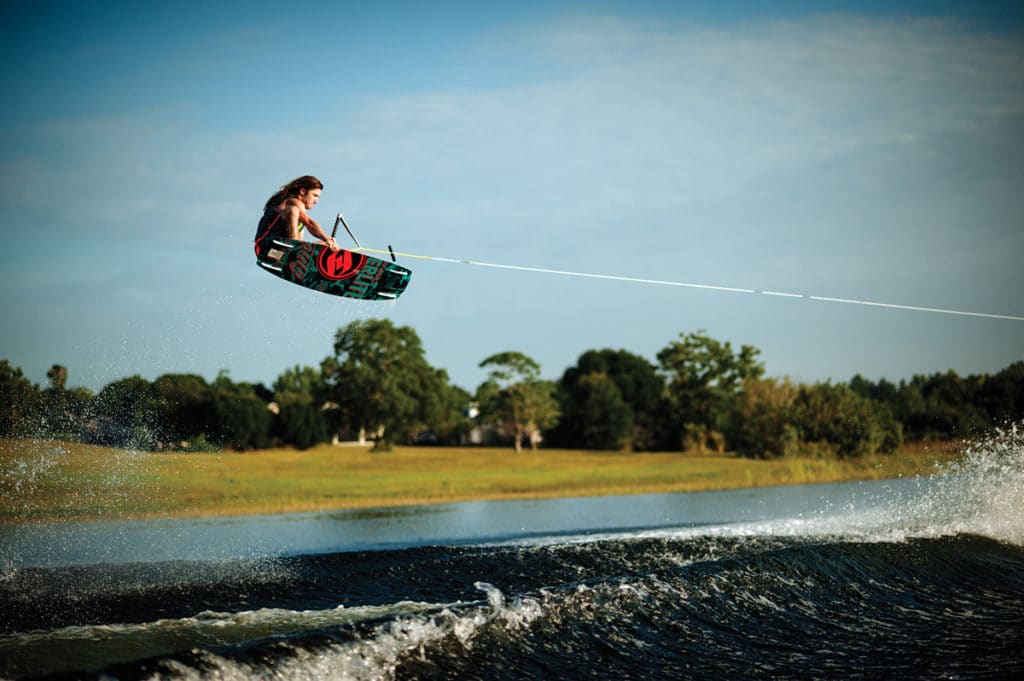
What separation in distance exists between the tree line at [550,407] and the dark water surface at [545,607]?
897 centimetres

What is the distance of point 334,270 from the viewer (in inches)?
422

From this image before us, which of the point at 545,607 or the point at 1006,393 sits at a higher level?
the point at 1006,393

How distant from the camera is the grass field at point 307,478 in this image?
20141mm

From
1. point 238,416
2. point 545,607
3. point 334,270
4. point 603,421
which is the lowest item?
point 545,607

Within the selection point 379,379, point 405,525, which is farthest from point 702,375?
point 405,525

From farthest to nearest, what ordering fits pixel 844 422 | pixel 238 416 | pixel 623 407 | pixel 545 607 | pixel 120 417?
pixel 623 407 → pixel 238 416 → pixel 844 422 → pixel 120 417 → pixel 545 607

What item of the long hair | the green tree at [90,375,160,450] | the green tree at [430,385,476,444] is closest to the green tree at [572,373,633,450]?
the green tree at [430,385,476,444]

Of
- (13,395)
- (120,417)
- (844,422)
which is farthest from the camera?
(844,422)

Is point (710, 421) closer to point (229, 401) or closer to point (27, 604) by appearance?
point (229, 401)

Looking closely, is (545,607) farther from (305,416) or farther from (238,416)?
(305,416)

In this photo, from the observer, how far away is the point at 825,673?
674 cm

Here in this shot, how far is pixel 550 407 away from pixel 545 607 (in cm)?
5908

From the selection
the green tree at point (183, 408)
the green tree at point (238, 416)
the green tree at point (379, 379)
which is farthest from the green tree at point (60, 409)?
the green tree at point (379, 379)

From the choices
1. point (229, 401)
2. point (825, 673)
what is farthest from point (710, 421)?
point (825, 673)
